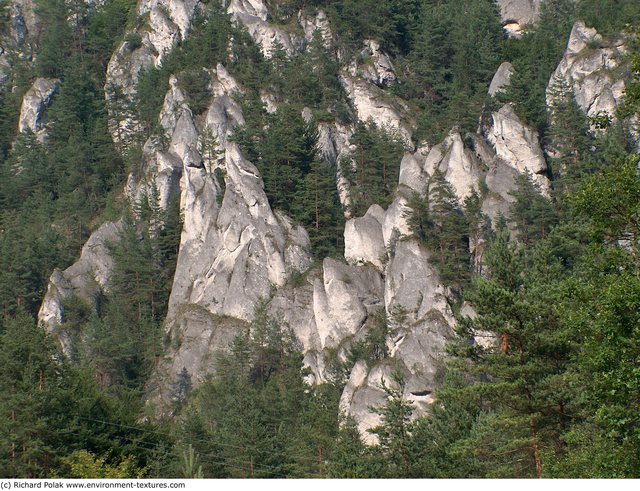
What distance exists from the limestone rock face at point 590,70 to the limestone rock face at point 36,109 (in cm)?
4328

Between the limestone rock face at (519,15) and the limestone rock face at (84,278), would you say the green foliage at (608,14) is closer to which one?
the limestone rock face at (519,15)

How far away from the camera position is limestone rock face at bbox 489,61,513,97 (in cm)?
5906

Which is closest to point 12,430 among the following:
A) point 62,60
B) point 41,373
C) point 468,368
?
point 41,373

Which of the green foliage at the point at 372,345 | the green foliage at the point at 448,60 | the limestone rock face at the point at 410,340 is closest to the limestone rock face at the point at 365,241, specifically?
the limestone rock face at the point at 410,340

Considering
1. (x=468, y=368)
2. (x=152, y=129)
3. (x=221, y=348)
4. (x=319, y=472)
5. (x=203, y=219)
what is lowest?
(x=319, y=472)

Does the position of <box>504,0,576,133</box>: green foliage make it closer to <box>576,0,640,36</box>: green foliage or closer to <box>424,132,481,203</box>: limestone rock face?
<box>576,0,640,36</box>: green foliage

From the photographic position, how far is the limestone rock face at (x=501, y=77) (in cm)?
5906

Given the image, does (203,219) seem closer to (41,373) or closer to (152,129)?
(152,129)

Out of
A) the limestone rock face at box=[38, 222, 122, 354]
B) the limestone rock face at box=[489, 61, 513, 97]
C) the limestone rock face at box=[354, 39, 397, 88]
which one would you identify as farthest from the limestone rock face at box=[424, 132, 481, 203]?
the limestone rock face at box=[38, 222, 122, 354]

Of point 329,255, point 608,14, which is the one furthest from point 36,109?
point 608,14

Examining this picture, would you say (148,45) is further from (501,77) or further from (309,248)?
(501,77)

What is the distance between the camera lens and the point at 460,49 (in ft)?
215

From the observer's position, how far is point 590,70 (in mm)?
57312

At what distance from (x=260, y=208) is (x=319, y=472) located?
25.8m
